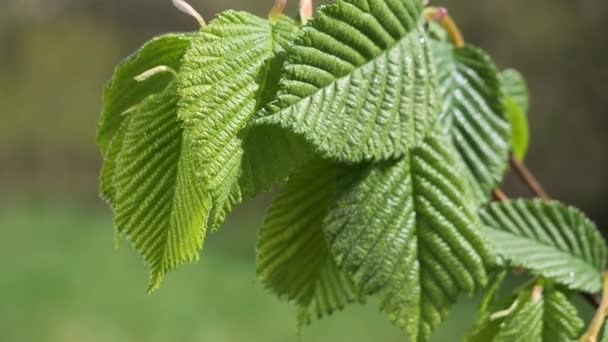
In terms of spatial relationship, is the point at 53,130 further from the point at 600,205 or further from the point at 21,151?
the point at 600,205

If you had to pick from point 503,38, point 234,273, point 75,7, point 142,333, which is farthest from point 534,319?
point 75,7

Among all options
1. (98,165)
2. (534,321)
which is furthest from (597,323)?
(98,165)

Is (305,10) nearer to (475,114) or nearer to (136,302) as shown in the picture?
(475,114)

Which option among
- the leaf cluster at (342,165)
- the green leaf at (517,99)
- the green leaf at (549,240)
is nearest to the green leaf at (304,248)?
the leaf cluster at (342,165)

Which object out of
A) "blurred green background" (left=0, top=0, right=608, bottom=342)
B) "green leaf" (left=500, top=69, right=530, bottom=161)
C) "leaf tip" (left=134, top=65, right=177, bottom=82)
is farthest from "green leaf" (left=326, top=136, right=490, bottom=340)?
"blurred green background" (left=0, top=0, right=608, bottom=342)

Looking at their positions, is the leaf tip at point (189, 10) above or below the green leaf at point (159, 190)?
above

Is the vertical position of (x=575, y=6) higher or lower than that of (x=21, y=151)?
higher

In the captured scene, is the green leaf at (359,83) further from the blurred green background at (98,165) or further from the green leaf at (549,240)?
the blurred green background at (98,165)
